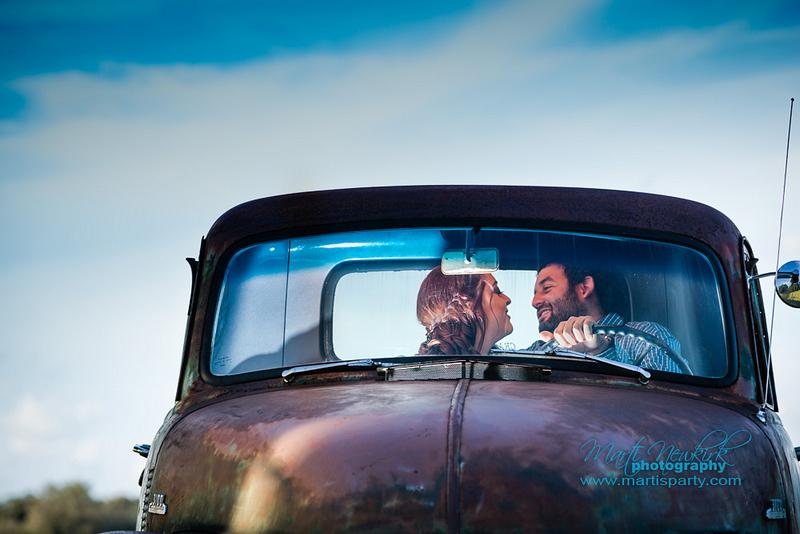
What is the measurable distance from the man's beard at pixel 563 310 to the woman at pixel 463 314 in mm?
124

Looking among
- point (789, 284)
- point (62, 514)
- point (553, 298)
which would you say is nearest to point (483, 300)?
point (553, 298)

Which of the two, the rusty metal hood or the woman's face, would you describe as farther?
the woman's face

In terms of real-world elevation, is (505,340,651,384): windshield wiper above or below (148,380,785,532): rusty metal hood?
above

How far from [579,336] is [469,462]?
1.06 meters

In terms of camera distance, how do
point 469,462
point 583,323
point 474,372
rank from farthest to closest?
point 583,323
point 474,372
point 469,462

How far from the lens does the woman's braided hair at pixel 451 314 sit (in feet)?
13.3

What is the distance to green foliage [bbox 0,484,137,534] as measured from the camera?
23.1 metres

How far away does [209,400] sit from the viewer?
405 centimetres

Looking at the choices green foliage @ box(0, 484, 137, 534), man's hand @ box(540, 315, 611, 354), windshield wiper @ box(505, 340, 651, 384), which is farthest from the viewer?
green foliage @ box(0, 484, 137, 534)

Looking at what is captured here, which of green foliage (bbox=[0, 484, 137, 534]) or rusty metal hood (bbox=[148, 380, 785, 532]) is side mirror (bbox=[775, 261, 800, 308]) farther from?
green foliage (bbox=[0, 484, 137, 534])

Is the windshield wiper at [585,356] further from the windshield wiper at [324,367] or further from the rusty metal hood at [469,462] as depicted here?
the windshield wiper at [324,367]

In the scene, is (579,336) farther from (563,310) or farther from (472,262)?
(472,262)

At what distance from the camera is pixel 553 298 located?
4105 millimetres

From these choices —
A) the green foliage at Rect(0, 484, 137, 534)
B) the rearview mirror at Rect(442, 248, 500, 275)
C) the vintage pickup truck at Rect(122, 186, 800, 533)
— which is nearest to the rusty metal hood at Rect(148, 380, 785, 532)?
the vintage pickup truck at Rect(122, 186, 800, 533)
